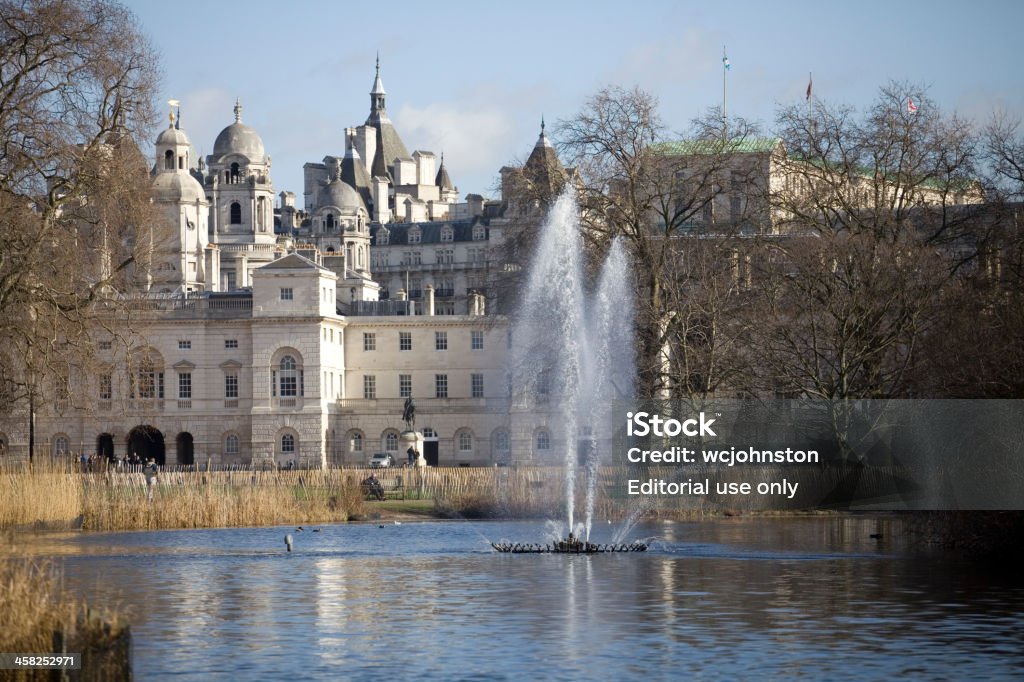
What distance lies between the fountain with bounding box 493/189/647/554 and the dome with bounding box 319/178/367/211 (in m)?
119

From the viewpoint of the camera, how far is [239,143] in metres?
175

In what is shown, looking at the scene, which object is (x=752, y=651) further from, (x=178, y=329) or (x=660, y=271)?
(x=178, y=329)

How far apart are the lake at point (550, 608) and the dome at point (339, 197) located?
13906 centimetres

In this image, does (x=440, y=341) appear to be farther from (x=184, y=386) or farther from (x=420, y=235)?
(x=420, y=235)

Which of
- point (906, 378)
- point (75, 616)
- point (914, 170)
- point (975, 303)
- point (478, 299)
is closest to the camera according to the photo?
point (75, 616)

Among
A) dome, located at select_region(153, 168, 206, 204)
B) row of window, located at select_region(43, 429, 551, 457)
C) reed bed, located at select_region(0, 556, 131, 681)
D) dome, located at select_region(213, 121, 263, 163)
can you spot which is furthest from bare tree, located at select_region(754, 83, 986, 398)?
dome, located at select_region(213, 121, 263, 163)

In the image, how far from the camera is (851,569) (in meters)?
33.9

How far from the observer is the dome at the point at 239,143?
574ft

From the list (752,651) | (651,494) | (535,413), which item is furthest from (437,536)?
(535,413)

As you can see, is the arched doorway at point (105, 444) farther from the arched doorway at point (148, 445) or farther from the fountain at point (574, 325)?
the fountain at point (574, 325)

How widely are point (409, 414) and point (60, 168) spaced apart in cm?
6399

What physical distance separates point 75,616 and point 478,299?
9454 centimetres

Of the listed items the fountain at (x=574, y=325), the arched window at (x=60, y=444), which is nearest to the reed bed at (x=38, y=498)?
the fountain at (x=574, y=325)

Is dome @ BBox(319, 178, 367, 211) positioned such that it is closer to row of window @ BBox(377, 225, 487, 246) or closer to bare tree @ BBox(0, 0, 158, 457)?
row of window @ BBox(377, 225, 487, 246)
